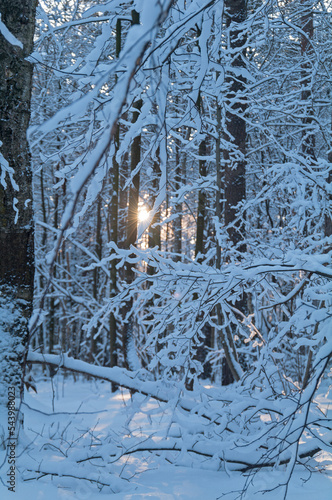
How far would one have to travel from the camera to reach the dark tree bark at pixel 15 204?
3.24 metres

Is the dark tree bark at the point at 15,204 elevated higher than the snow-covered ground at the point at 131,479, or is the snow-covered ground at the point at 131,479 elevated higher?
the dark tree bark at the point at 15,204

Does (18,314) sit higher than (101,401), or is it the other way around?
(18,314)

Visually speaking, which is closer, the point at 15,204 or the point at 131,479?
the point at 131,479

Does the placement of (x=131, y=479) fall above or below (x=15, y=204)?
below

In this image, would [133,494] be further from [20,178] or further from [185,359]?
[20,178]

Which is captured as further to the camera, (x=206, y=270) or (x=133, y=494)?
(x=206, y=270)

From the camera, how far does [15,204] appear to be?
10.7ft

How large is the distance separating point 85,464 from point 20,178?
212cm

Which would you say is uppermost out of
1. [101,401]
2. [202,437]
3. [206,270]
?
[206,270]

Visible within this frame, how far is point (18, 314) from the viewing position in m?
3.29

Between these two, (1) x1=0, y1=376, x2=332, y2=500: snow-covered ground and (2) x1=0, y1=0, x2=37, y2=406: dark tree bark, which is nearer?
(1) x1=0, y1=376, x2=332, y2=500: snow-covered ground

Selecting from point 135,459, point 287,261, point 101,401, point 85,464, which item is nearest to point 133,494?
point 85,464

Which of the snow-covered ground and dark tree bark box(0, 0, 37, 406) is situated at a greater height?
dark tree bark box(0, 0, 37, 406)

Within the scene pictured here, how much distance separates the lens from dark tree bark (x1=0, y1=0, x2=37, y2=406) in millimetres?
3238
